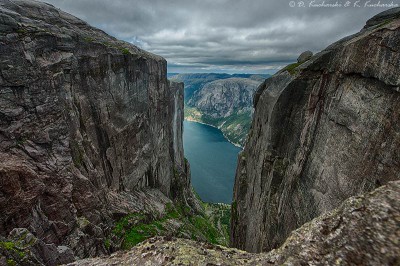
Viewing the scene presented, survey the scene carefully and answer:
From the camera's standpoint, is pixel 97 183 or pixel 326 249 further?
pixel 97 183

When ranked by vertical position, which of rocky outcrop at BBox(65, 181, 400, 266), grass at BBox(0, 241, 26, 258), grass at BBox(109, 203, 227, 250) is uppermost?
rocky outcrop at BBox(65, 181, 400, 266)

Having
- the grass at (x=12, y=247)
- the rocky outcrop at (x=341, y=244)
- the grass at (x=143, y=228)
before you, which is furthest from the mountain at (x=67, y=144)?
the rocky outcrop at (x=341, y=244)

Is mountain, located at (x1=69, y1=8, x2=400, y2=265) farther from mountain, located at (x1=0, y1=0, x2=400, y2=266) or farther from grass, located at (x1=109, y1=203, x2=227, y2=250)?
grass, located at (x1=109, y1=203, x2=227, y2=250)

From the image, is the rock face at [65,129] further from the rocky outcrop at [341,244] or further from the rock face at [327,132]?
the rock face at [327,132]

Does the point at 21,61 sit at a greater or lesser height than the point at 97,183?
greater

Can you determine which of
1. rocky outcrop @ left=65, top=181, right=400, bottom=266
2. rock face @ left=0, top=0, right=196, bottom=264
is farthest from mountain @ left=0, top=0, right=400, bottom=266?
rock face @ left=0, top=0, right=196, bottom=264

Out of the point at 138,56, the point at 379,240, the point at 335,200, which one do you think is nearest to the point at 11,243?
the point at 379,240

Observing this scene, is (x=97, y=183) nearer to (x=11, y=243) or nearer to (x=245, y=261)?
(x=11, y=243)
